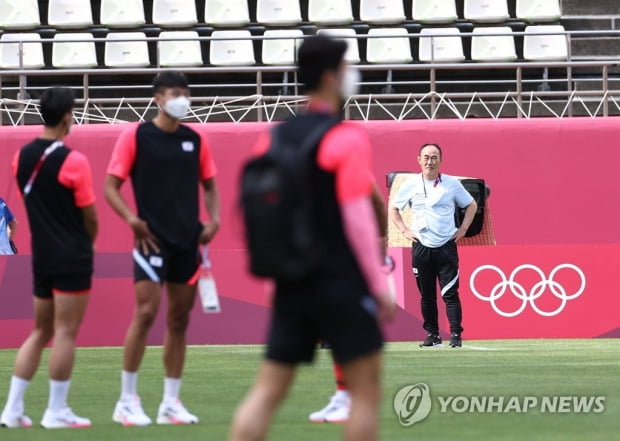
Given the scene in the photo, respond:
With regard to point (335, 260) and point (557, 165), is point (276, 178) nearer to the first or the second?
point (335, 260)

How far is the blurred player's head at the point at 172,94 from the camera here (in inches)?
337

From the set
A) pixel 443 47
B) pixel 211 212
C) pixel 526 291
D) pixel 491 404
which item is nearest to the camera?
→ pixel 211 212

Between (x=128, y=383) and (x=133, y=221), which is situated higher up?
(x=133, y=221)

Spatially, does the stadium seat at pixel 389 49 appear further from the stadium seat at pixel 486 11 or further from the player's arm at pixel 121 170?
the player's arm at pixel 121 170

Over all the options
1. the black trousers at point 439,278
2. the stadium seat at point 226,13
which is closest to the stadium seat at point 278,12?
the stadium seat at point 226,13

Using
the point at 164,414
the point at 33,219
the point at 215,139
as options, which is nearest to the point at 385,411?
the point at 164,414

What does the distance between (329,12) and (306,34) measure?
765mm

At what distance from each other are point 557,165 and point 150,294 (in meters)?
12.6

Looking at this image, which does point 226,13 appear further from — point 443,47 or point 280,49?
point 443,47

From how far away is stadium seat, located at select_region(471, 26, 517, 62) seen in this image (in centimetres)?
2255

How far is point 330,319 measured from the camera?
18.5ft

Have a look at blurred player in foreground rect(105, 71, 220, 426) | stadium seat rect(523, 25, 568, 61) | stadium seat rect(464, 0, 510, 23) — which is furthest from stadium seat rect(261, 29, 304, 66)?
blurred player in foreground rect(105, 71, 220, 426)

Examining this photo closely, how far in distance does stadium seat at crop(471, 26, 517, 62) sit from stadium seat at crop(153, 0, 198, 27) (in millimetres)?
4533

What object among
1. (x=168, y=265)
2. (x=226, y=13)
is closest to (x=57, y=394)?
(x=168, y=265)
